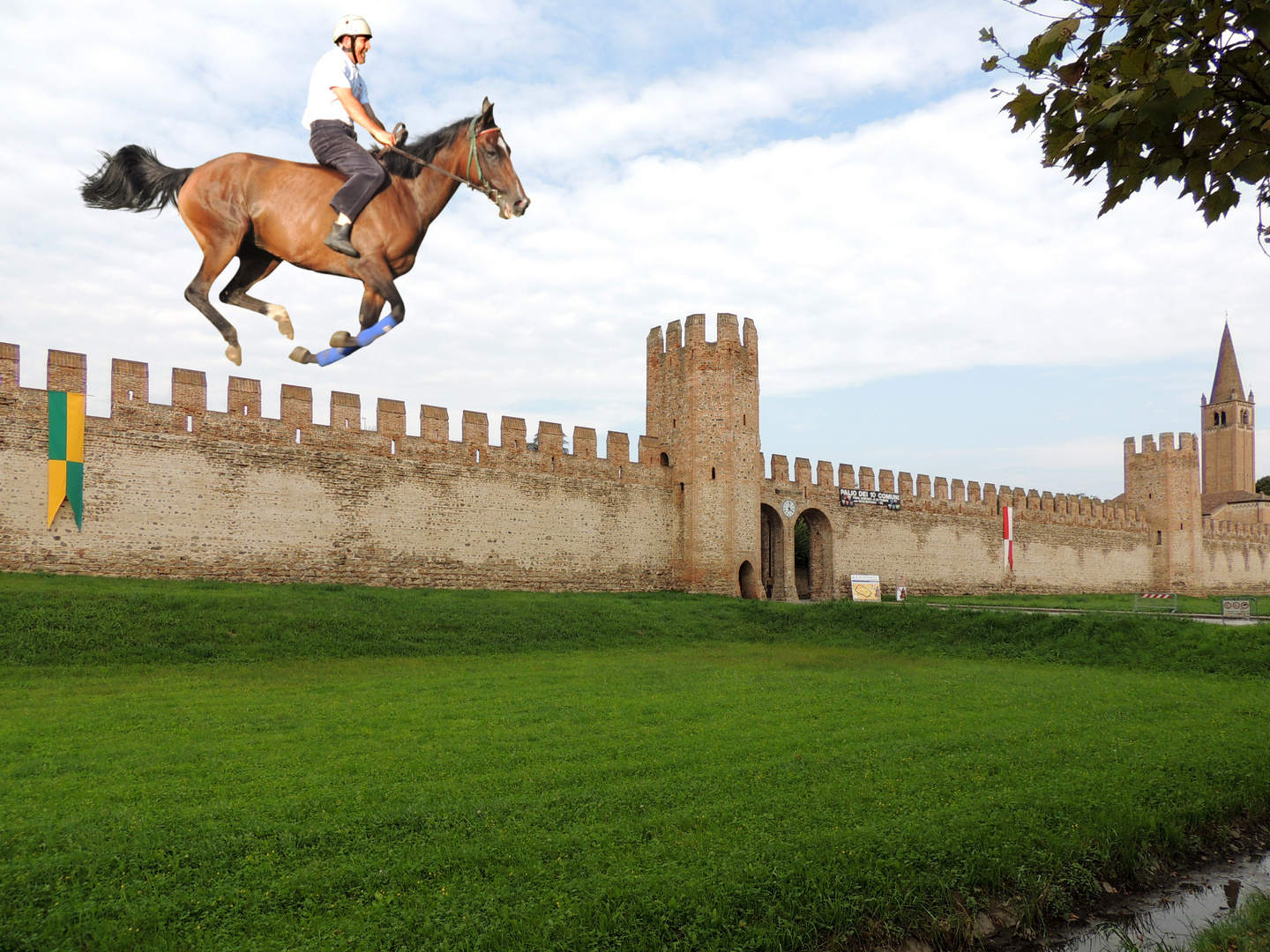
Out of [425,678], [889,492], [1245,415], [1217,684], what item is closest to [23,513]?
[425,678]

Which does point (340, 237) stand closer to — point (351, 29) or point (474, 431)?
point (351, 29)

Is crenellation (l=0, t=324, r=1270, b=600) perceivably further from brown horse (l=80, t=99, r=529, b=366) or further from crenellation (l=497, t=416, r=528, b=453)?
brown horse (l=80, t=99, r=529, b=366)

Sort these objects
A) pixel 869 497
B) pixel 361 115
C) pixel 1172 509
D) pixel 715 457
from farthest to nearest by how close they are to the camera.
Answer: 1. pixel 1172 509
2. pixel 869 497
3. pixel 715 457
4. pixel 361 115

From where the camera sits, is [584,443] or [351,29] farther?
[584,443]

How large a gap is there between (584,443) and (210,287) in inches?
675

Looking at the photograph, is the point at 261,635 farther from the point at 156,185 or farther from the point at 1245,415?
the point at 1245,415

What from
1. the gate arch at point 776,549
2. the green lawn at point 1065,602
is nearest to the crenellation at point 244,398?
the gate arch at point 776,549

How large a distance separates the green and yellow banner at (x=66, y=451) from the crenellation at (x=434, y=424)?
7141 mm

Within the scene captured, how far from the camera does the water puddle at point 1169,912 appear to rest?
17.9 feet

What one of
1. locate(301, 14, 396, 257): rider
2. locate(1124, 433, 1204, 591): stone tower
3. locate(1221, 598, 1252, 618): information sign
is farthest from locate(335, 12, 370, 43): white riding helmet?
locate(1124, 433, 1204, 591): stone tower

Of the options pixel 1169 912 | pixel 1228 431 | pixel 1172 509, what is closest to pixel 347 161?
pixel 1169 912

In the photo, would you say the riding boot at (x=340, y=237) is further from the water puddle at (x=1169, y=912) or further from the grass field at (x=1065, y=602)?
the grass field at (x=1065, y=602)

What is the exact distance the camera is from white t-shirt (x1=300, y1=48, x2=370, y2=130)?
23.6 feet

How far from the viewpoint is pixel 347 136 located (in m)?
7.37
